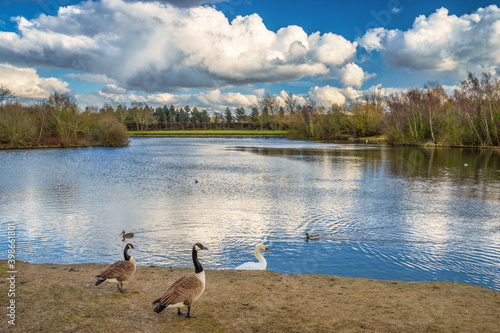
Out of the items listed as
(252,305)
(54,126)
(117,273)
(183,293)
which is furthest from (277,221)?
(54,126)

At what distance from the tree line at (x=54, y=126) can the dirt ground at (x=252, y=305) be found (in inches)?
2687

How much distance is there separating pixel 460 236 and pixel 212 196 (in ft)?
46.1

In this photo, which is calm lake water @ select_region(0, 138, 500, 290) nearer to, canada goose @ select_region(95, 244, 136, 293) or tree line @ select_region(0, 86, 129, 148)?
canada goose @ select_region(95, 244, 136, 293)

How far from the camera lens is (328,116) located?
11850cm

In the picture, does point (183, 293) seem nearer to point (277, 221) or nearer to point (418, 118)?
point (277, 221)

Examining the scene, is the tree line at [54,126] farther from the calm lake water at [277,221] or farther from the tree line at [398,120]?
the calm lake water at [277,221]

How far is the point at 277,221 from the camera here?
54.0 feet

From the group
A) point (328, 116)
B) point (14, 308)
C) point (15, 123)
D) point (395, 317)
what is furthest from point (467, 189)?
point (328, 116)

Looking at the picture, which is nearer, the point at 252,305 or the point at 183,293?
the point at 183,293

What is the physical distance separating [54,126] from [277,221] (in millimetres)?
73608

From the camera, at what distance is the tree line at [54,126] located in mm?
64750

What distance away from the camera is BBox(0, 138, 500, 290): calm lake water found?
450 inches

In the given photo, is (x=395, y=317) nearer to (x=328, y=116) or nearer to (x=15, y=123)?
(x=15, y=123)

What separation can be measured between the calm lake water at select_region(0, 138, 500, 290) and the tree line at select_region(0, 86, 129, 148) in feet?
140
